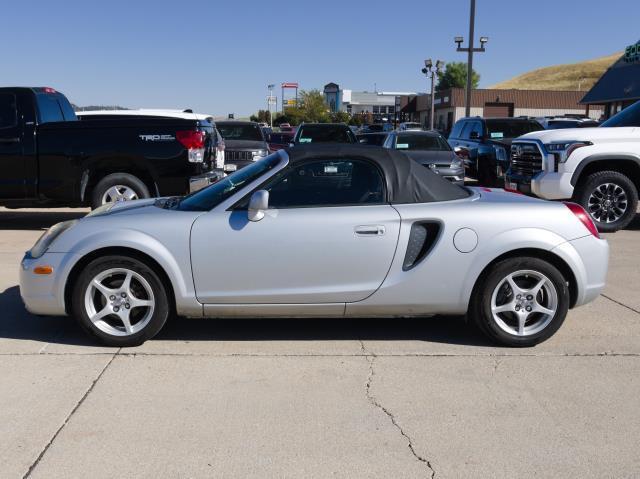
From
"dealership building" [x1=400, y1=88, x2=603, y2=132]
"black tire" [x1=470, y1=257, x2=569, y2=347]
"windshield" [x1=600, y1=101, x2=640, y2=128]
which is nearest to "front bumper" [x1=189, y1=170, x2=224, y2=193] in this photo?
"black tire" [x1=470, y1=257, x2=569, y2=347]

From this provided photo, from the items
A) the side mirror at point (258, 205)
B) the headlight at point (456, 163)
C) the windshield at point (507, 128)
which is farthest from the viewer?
the windshield at point (507, 128)

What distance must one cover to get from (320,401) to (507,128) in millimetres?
13644

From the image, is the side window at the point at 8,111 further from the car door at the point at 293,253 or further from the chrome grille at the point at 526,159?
the chrome grille at the point at 526,159

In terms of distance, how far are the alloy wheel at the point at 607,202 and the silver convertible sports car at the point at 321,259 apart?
17.0ft

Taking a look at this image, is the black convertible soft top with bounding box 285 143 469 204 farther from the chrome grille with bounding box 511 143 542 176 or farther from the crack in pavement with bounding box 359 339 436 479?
the chrome grille with bounding box 511 143 542 176

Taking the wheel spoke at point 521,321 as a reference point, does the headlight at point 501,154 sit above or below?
above

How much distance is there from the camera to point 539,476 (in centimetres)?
312

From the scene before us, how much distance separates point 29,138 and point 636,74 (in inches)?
1199

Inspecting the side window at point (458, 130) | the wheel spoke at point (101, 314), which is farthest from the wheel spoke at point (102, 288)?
the side window at point (458, 130)

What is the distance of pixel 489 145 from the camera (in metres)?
15.7

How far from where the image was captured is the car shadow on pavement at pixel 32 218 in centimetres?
1059

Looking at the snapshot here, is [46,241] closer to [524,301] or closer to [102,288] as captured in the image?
[102,288]

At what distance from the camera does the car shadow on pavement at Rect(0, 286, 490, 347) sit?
200 inches

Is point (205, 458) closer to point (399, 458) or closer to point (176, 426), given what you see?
point (176, 426)
